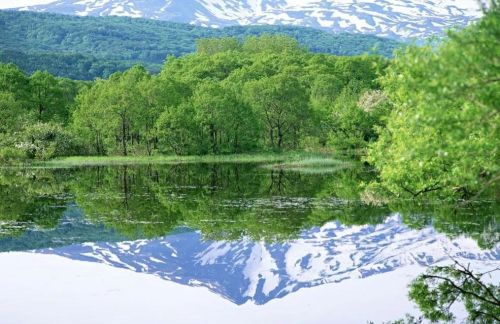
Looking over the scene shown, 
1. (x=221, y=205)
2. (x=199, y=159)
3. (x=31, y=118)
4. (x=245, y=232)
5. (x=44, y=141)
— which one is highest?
(x=245, y=232)

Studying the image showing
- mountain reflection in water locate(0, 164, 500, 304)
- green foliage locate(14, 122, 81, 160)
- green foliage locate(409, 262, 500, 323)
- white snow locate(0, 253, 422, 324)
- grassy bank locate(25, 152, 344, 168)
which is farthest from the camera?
green foliage locate(14, 122, 81, 160)

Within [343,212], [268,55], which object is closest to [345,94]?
[268,55]

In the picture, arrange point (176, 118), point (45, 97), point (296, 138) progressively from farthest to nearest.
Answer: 1. point (45, 97)
2. point (296, 138)
3. point (176, 118)

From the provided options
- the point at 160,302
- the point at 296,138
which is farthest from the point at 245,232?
the point at 296,138

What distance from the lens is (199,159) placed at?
312ft

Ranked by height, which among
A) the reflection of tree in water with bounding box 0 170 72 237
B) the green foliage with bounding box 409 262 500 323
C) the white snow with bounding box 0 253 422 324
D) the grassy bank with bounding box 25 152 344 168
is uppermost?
the green foliage with bounding box 409 262 500 323

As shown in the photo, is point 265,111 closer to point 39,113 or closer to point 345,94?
point 345,94

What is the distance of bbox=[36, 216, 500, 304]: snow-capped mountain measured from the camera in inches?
1080

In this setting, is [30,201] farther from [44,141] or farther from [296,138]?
[296,138]

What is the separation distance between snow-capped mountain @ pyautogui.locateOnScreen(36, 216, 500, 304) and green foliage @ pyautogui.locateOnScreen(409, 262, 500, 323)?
1.44 m

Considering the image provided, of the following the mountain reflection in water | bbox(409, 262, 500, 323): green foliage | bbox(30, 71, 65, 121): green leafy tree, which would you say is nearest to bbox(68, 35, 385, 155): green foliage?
bbox(30, 71, 65, 121): green leafy tree

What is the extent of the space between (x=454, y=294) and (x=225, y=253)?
11.6 meters

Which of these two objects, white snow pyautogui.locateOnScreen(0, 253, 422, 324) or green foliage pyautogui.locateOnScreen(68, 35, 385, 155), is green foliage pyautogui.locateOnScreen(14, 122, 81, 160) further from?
white snow pyautogui.locateOnScreen(0, 253, 422, 324)

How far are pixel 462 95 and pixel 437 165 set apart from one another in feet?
42.9
